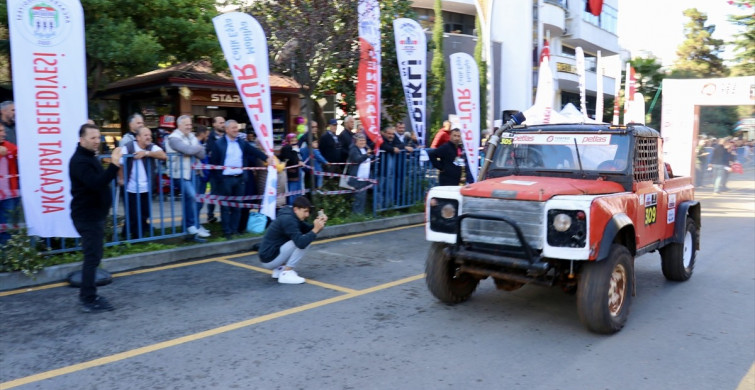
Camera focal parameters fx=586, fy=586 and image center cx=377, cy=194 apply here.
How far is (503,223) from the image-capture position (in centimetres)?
545

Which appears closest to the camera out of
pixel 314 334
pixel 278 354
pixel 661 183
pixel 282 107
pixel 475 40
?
pixel 278 354

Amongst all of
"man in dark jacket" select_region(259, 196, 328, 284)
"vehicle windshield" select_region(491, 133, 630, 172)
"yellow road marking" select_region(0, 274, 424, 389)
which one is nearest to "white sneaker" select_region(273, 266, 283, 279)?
"man in dark jacket" select_region(259, 196, 328, 284)

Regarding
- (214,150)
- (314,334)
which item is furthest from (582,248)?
(214,150)

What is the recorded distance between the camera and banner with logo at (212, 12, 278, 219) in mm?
8500

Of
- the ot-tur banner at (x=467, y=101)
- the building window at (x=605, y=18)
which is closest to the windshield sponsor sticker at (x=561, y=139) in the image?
the ot-tur banner at (x=467, y=101)

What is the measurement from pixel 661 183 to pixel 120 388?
605 centimetres

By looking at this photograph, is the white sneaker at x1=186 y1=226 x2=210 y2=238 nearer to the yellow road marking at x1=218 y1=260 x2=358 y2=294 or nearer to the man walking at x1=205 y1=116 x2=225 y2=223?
the yellow road marking at x1=218 y1=260 x2=358 y2=294

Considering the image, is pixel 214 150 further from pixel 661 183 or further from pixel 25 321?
pixel 661 183

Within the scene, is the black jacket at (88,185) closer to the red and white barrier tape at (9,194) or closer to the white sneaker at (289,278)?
the red and white barrier tape at (9,194)

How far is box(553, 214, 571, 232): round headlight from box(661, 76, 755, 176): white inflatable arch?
55.6 feet

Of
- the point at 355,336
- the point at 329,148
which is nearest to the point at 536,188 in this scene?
the point at 355,336

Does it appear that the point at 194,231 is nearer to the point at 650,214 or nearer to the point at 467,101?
the point at 650,214

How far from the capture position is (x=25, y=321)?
5473 mm

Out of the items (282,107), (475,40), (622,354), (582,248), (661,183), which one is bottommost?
(622,354)
